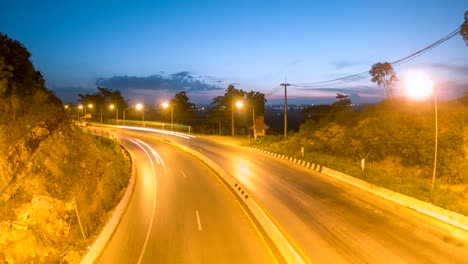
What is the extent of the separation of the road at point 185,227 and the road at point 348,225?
5.95 ft

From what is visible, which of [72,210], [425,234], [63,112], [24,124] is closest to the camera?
[425,234]

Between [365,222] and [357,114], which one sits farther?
[357,114]

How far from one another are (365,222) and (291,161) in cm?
2045

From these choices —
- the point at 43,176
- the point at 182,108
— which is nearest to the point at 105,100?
the point at 182,108

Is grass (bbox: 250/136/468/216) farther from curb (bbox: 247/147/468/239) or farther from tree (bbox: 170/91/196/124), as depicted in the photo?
tree (bbox: 170/91/196/124)

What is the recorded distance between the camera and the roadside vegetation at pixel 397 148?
2622 cm

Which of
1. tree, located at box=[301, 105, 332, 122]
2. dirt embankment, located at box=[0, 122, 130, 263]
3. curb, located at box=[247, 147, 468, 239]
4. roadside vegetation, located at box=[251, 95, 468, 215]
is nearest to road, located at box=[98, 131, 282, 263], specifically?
dirt embankment, located at box=[0, 122, 130, 263]

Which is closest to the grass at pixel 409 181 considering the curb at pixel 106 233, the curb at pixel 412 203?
the curb at pixel 412 203

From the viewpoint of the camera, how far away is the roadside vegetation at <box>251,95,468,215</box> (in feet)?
86.0

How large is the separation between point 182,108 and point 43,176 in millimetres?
78538

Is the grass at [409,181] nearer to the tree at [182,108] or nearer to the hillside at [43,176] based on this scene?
the hillside at [43,176]

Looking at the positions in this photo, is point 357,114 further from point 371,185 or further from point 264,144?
point 371,185

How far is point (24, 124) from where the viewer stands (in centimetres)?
2888

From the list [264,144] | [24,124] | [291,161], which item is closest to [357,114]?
[264,144]
